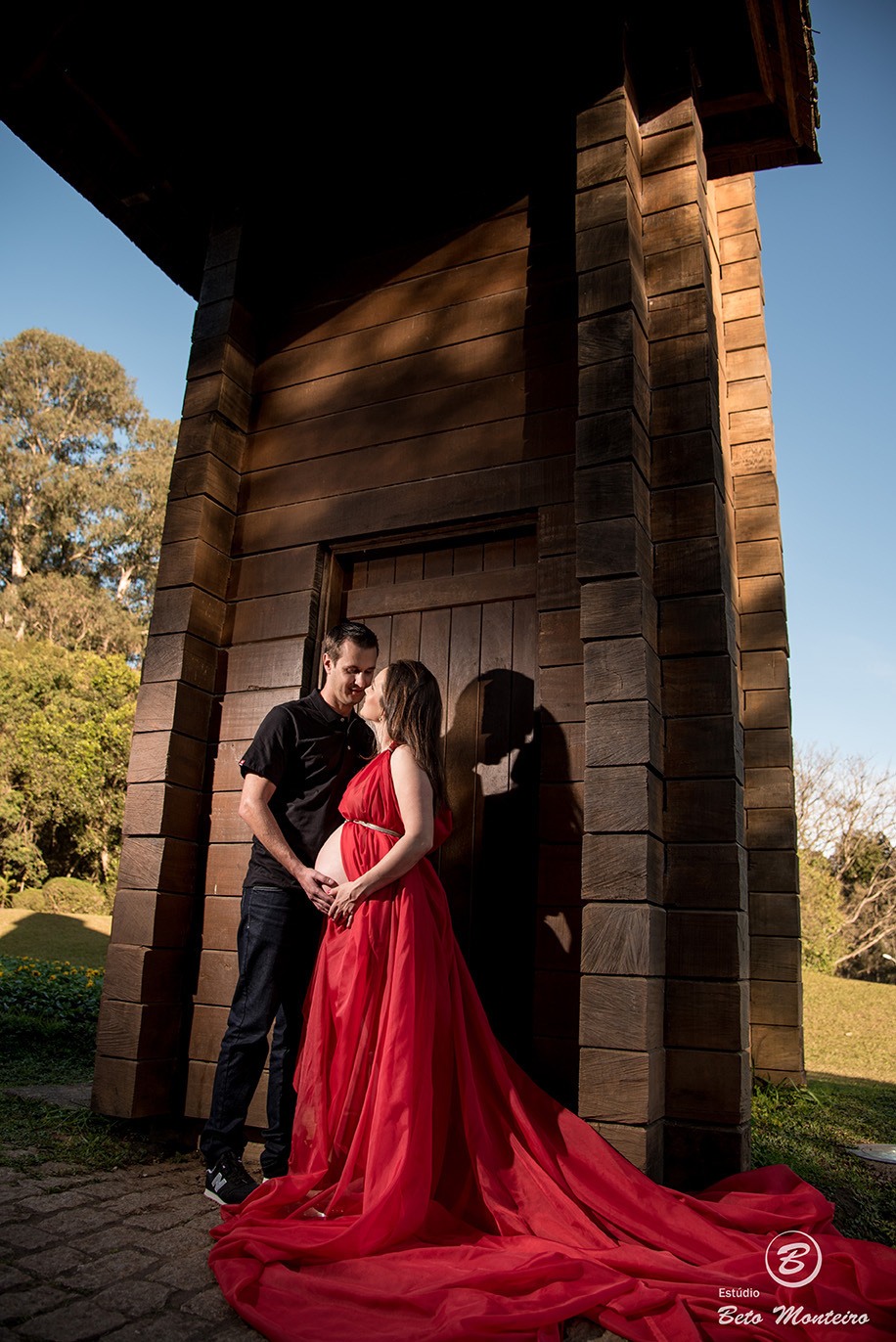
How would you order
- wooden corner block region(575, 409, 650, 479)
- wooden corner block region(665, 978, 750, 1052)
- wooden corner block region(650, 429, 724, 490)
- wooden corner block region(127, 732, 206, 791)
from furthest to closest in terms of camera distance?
1. wooden corner block region(127, 732, 206, 791)
2. wooden corner block region(650, 429, 724, 490)
3. wooden corner block region(575, 409, 650, 479)
4. wooden corner block region(665, 978, 750, 1052)

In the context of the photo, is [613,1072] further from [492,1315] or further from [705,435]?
[705,435]

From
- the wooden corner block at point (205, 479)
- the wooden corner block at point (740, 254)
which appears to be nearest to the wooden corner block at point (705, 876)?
the wooden corner block at point (205, 479)

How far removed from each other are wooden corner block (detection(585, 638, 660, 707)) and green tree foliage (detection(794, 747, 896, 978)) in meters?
15.8

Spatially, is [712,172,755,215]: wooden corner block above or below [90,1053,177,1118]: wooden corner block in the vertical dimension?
above

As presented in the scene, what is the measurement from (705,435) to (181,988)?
3153mm

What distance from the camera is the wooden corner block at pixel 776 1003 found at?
4.78 m

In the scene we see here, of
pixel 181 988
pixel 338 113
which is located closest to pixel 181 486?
pixel 338 113

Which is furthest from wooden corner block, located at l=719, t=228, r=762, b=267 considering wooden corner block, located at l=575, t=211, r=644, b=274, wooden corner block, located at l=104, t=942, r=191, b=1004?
wooden corner block, located at l=104, t=942, r=191, b=1004

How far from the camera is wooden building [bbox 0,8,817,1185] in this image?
9.29ft

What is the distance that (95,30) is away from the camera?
3.92 meters

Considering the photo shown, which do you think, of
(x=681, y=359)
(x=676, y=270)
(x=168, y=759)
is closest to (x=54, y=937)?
(x=168, y=759)

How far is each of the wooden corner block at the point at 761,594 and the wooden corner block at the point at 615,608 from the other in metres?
2.36

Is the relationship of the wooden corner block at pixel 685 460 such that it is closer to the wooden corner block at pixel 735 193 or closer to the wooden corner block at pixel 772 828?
the wooden corner block at pixel 772 828

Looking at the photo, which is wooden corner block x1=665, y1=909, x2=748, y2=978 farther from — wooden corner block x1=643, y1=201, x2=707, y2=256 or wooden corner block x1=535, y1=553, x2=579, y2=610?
wooden corner block x1=643, y1=201, x2=707, y2=256
